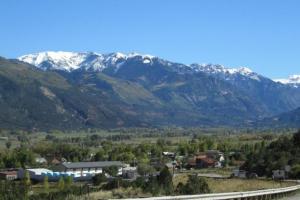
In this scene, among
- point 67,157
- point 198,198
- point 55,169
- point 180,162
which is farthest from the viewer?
point 67,157

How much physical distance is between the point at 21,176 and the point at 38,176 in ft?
11.4

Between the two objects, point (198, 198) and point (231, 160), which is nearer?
point (198, 198)

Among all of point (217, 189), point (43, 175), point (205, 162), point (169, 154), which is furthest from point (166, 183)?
point (169, 154)

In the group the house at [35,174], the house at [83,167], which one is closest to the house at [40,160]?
the house at [83,167]

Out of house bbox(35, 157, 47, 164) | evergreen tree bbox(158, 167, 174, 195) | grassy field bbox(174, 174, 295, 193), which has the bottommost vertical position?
grassy field bbox(174, 174, 295, 193)

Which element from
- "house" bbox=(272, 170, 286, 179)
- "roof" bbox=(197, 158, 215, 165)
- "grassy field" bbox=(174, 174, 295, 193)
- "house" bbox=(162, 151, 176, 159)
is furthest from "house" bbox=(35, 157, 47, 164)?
"grassy field" bbox=(174, 174, 295, 193)

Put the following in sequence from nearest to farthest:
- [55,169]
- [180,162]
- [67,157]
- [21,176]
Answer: [21,176], [55,169], [180,162], [67,157]

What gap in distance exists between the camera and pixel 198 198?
3122 cm

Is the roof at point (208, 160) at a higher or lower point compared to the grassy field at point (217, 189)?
higher

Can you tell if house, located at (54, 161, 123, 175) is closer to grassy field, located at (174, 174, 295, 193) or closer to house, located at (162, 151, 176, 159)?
house, located at (162, 151, 176, 159)

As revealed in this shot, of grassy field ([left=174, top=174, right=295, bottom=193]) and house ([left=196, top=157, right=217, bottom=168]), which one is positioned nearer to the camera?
grassy field ([left=174, top=174, right=295, bottom=193])

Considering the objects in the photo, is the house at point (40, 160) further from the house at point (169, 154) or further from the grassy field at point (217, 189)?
the grassy field at point (217, 189)

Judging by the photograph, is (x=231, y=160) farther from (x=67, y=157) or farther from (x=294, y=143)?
(x=67, y=157)

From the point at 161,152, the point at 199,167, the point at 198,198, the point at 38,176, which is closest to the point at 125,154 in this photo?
the point at 161,152
